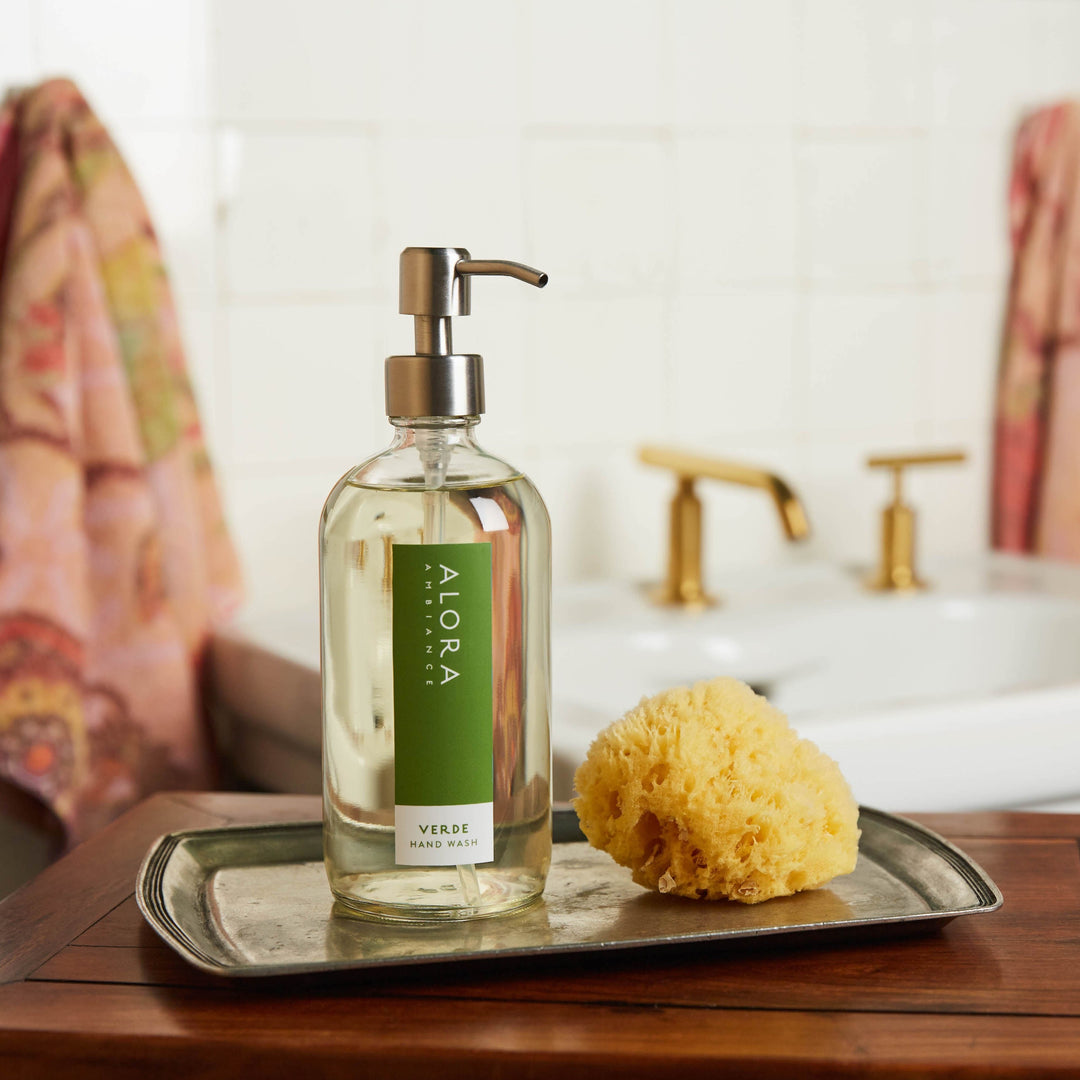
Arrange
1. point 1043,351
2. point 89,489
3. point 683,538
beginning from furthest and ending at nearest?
point 1043,351 → point 683,538 → point 89,489

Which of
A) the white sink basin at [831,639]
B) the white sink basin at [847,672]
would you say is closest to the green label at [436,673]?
the white sink basin at [847,672]

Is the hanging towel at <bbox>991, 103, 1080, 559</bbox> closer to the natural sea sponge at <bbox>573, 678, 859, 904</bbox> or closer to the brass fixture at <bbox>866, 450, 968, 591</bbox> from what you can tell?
the brass fixture at <bbox>866, 450, 968, 591</bbox>

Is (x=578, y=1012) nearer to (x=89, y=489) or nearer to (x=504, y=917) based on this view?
(x=504, y=917)

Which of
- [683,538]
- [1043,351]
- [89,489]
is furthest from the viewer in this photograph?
[1043,351]

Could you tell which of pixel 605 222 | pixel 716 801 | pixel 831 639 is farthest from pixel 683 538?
pixel 716 801

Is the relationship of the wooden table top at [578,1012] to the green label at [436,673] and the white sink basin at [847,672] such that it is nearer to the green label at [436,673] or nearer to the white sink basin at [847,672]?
the green label at [436,673]

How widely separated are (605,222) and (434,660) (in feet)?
2.83

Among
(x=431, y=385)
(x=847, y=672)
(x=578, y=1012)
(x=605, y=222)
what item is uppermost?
(x=605, y=222)

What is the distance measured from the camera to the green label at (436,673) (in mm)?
388

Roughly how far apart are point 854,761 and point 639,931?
0.38 m

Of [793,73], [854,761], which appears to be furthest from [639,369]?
[854,761]

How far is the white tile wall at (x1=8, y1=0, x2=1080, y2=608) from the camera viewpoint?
1062mm

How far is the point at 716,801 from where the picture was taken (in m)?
0.39

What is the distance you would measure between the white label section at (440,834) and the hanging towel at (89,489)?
59 centimetres
